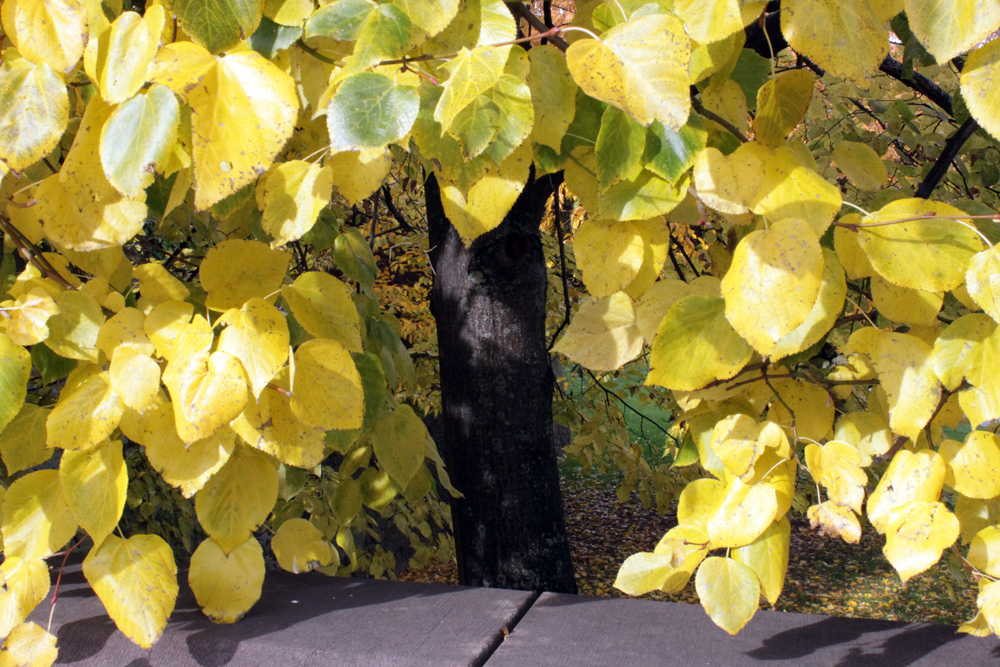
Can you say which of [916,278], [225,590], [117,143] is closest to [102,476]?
[225,590]

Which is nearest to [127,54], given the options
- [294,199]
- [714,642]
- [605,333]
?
[294,199]

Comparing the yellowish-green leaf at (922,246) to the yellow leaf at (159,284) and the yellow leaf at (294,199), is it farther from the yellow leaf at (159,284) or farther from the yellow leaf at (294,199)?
the yellow leaf at (159,284)

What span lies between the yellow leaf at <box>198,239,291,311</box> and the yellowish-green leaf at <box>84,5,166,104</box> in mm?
242

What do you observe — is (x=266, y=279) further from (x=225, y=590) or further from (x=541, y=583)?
(x=541, y=583)

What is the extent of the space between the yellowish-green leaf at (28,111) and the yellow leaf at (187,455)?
1.06 feet

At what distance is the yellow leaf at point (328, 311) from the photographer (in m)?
0.92

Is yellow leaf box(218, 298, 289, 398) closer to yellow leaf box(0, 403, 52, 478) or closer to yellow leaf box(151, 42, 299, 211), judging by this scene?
yellow leaf box(151, 42, 299, 211)

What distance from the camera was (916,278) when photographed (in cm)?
70

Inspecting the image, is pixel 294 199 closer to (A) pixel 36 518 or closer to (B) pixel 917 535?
(A) pixel 36 518

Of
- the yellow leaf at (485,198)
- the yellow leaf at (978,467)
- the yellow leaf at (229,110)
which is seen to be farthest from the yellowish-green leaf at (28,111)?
the yellow leaf at (978,467)

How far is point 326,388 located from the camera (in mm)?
837

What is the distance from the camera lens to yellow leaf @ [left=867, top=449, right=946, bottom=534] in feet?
2.53

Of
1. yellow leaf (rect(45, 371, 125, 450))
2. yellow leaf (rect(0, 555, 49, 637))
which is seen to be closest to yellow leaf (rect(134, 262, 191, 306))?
yellow leaf (rect(45, 371, 125, 450))

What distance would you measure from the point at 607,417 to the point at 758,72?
3.49 m
